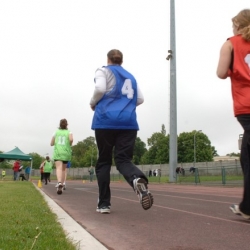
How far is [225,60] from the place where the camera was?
3.99m

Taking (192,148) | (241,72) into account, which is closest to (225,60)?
(241,72)

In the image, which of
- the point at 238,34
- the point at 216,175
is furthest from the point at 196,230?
the point at 216,175

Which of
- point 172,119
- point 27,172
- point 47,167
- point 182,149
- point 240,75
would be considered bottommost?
point 240,75

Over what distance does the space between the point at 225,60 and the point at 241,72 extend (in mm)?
204

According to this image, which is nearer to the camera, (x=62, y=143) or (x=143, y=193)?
(x=143, y=193)

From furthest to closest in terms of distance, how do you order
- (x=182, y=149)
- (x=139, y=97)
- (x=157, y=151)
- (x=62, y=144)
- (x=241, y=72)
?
1. (x=157, y=151)
2. (x=182, y=149)
3. (x=62, y=144)
4. (x=139, y=97)
5. (x=241, y=72)

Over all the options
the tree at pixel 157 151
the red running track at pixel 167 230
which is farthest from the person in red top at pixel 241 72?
the tree at pixel 157 151

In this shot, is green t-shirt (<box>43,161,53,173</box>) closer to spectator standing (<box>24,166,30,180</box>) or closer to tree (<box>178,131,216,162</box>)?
spectator standing (<box>24,166,30,180</box>)

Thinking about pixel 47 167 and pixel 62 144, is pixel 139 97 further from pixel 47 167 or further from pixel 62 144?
pixel 47 167

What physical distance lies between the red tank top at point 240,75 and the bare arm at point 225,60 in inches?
1.8

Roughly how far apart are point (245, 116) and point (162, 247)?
1.55 m

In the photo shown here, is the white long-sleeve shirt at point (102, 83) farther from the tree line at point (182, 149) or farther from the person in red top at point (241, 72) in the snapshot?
the tree line at point (182, 149)

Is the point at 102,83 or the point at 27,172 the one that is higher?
the point at 27,172

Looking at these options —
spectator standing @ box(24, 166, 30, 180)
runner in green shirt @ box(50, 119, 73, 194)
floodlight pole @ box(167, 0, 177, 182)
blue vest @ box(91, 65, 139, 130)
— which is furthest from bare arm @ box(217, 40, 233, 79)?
spectator standing @ box(24, 166, 30, 180)
